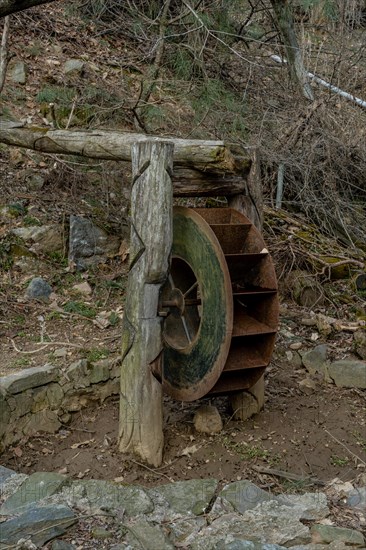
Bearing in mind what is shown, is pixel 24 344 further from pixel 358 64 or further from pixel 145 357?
pixel 358 64

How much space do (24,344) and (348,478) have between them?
2795 mm

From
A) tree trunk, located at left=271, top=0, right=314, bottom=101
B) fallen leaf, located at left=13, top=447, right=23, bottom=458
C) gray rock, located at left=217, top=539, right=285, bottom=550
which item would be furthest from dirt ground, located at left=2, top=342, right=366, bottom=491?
tree trunk, located at left=271, top=0, right=314, bottom=101

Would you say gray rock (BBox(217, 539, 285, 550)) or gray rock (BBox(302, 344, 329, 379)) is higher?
gray rock (BBox(302, 344, 329, 379))

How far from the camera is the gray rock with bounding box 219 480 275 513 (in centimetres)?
355

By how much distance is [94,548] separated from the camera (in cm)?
303

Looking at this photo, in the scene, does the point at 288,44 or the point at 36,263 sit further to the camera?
the point at 288,44

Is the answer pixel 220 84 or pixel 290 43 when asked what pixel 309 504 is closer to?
pixel 290 43

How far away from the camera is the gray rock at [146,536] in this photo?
9.98 feet

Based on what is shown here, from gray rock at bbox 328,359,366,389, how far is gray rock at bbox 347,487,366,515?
214 cm

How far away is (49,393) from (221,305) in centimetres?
159

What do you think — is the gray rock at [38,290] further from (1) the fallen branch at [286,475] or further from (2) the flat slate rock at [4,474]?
(1) the fallen branch at [286,475]

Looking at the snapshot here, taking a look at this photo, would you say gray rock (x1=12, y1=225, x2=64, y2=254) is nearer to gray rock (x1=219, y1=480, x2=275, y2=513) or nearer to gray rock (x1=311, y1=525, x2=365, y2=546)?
gray rock (x1=219, y1=480, x2=275, y2=513)

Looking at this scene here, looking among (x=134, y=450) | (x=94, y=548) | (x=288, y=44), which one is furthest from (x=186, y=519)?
(x=288, y=44)

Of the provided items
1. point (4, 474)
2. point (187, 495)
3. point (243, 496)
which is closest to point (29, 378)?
point (4, 474)
